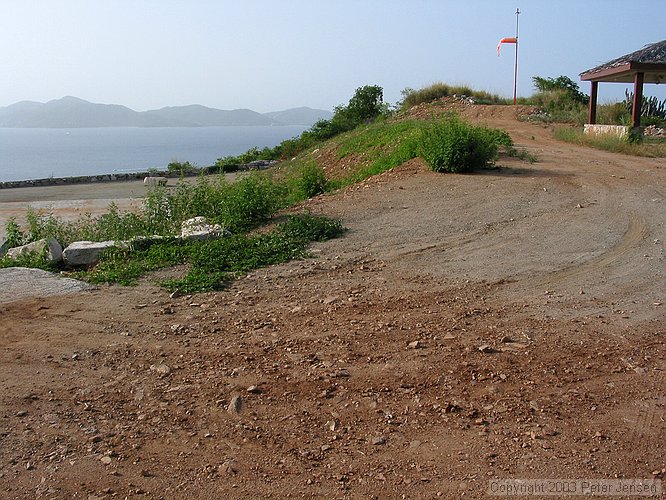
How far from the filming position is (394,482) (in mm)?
3877

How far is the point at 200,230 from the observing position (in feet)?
32.0

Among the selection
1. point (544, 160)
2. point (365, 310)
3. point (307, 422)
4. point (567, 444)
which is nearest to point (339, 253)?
point (365, 310)

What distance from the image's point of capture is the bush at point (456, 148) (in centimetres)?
1405

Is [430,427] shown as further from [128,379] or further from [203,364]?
[128,379]

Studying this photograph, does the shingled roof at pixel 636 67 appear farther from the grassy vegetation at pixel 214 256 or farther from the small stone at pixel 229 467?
the small stone at pixel 229 467

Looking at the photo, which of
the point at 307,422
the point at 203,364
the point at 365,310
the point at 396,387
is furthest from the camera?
the point at 365,310

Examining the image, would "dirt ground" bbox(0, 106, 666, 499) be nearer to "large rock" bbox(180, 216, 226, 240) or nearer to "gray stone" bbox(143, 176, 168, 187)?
"large rock" bbox(180, 216, 226, 240)

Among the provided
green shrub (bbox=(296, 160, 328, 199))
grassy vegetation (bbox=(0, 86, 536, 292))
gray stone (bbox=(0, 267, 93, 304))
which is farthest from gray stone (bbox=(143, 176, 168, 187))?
gray stone (bbox=(0, 267, 93, 304))

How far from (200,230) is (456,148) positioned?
629cm

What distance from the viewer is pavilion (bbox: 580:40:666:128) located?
2000cm

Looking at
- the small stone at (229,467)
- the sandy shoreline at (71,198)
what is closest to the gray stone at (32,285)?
the small stone at (229,467)

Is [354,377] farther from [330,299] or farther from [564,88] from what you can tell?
[564,88]

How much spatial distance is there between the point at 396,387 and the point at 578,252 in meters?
4.54

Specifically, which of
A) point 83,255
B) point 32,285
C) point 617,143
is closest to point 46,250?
point 83,255
